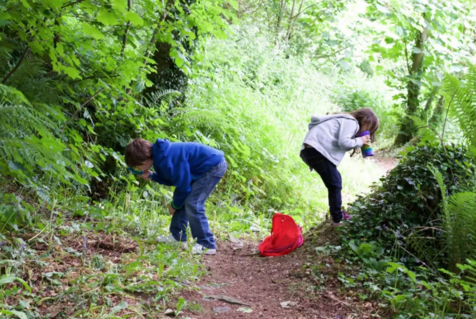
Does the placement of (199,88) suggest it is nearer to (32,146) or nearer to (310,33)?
(32,146)

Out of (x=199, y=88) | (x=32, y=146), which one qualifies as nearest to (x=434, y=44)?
(x=199, y=88)

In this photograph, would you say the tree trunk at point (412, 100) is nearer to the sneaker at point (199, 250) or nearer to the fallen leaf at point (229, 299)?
the sneaker at point (199, 250)

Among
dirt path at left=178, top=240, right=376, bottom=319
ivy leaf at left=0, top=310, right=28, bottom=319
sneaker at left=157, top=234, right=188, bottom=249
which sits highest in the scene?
ivy leaf at left=0, top=310, right=28, bottom=319

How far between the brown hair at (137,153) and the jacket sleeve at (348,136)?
6.61 ft

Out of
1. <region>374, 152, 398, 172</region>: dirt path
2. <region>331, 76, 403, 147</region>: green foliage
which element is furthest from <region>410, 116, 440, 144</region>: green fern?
<region>331, 76, 403, 147</region>: green foliage

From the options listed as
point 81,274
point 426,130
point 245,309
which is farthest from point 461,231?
point 81,274

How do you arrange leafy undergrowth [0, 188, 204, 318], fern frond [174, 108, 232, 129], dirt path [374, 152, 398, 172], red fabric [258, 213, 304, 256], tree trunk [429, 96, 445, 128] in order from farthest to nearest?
1. tree trunk [429, 96, 445, 128]
2. dirt path [374, 152, 398, 172]
3. fern frond [174, 108, 232, 129]
4. red fabric [258, 213, 304, 256]
5. leafy undergrowth [0, 188, 204, 318]

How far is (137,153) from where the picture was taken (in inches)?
165

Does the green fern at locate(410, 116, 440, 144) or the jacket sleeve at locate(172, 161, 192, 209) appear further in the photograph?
the jacket sleeve at locate(172, 161, 192, 209)

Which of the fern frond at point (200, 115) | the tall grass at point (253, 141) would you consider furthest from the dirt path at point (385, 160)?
the fern frond at point (200, 115)

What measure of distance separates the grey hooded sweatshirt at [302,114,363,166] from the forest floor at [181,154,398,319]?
0.77m

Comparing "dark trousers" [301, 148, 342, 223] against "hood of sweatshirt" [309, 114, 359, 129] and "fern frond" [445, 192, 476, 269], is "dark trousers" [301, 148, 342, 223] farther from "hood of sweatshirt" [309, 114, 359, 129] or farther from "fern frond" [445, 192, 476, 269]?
"fern frond" [445, 192, 476, 269]

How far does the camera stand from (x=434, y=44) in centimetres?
941

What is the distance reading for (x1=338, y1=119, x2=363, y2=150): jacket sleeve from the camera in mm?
4867
